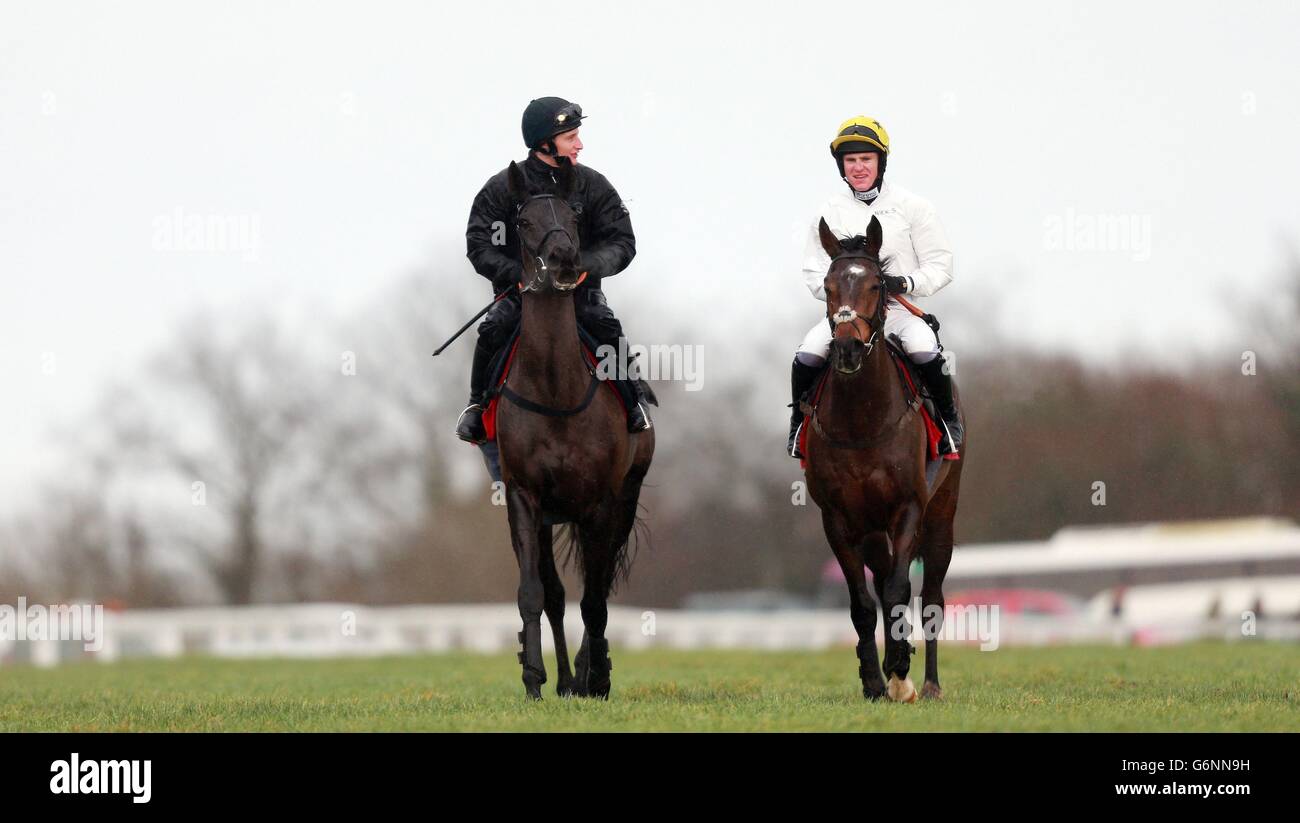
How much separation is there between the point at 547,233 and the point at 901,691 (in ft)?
11.6

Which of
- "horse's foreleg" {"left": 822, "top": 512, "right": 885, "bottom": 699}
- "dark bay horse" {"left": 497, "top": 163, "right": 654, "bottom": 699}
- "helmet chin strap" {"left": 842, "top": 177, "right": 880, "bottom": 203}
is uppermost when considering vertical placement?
"helmet chin strap" {"left": 842, "top": 177, "right": 880, "bottom": 203}

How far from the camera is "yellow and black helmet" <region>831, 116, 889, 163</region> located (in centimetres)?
1245

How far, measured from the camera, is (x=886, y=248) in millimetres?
12539

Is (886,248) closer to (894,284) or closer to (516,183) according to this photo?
(894,284)

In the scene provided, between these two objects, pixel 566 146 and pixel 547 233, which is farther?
pixel 566 146

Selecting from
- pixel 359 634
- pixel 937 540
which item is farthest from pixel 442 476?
pixel 937 540

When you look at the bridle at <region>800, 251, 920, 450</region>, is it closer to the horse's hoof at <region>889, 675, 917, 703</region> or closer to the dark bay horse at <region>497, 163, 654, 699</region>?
the dark bay horse at <region>497, 163, 654, 699</region>

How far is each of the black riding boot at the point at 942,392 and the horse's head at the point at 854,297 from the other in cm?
100

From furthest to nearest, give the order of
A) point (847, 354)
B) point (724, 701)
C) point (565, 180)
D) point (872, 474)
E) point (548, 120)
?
point (548, 120), point (872, 474), point (565, 180), point (724, 701), point (847, 354)

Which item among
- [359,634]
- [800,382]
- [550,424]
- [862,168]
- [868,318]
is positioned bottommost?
[359,634]

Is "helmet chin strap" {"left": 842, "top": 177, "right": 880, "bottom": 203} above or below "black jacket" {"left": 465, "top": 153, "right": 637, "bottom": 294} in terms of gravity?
above

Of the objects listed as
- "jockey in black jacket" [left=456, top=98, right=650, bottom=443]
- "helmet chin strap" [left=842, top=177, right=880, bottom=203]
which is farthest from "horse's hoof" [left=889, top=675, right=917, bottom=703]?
"helmet chin strap" [left=842, top=177, right=880, bottom=203]
